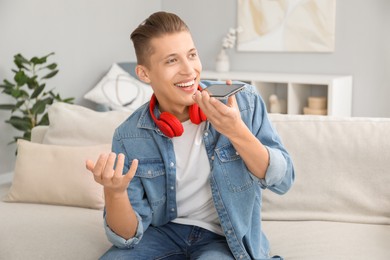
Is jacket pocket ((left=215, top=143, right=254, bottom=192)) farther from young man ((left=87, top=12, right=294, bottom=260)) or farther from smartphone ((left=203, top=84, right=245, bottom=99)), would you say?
smartphone ((left=203, top=84, right=245, bottom=99))

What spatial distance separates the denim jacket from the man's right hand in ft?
0.71

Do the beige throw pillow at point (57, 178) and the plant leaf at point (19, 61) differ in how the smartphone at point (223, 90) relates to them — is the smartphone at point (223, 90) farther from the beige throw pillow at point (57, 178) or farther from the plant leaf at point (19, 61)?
the plant leaf at point (19, 61)

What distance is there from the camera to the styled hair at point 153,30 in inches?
62.6

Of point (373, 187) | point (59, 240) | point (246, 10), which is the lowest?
point (59, 240)

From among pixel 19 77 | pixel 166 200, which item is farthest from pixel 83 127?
pixel 19 77

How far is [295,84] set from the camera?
14.1 ft

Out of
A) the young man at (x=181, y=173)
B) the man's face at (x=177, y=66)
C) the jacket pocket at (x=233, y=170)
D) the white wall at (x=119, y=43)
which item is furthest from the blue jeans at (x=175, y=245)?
the white wall at (x=119, y=43)

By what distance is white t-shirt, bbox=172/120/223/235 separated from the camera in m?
1.65

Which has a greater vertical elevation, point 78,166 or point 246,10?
point 246,10

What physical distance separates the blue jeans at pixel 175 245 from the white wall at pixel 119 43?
97.9 inches

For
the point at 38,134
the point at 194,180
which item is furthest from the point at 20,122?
the point at 194,180

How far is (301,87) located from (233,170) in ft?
9.50

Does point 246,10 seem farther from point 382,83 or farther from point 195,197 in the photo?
point 195,197

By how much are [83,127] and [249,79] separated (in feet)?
7.50
